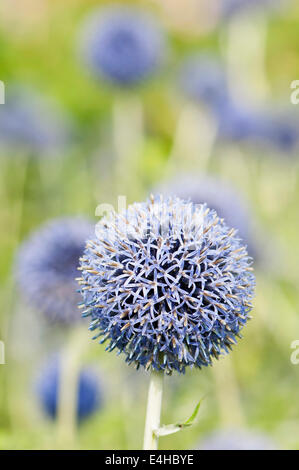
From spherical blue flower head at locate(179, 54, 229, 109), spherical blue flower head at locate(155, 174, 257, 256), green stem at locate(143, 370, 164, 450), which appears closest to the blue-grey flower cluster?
spherical blue flower head at locate(179, 54, 229, 109)

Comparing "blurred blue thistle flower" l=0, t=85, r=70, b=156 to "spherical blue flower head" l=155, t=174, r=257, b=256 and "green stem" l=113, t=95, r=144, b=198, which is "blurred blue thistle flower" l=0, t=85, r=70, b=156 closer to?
"green stem" l=113, t=95, r=144, b=198

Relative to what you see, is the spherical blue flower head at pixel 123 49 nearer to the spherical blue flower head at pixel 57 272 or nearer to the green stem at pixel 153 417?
the spherical blue flower head at pixel 57 272

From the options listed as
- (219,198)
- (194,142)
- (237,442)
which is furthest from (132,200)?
(237,442)

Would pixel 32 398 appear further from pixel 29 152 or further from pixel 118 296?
pixel 29 152

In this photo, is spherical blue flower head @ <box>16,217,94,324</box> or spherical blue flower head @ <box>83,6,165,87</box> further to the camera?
spherical blue flower head @ <box>83,6,165,87</box>

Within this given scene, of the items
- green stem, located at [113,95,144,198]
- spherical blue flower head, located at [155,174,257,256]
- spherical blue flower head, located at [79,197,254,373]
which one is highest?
green stem, located at [113,95,144,198]

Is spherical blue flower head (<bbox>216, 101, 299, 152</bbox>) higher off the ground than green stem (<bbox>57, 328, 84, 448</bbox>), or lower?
higher
